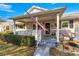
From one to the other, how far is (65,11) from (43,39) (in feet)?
2.80

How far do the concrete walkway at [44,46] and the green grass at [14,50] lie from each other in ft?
0.48

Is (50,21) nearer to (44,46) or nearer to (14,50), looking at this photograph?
(44,46)

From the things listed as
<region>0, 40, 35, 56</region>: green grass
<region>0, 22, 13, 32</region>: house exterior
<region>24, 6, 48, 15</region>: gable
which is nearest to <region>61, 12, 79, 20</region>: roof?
<region>24, 6, 48, 15</region>: gable

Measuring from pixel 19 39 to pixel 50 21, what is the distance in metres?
0.87

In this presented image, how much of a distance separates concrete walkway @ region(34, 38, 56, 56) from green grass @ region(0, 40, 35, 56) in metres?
0.15

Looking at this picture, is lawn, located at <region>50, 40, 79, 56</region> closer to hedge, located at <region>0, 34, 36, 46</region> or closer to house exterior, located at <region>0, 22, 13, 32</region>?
hedge, located at <region>0, 34, 36, 46</region>

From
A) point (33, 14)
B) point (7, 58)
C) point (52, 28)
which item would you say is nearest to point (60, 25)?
point (52, 28)

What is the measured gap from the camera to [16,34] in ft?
22.9

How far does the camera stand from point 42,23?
6848mm

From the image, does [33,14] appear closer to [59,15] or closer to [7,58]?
[59,15]

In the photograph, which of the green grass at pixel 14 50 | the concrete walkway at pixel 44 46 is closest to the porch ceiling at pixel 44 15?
the concrete walkway at pixel 44 46

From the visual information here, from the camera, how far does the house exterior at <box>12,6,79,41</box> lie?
22.3ft

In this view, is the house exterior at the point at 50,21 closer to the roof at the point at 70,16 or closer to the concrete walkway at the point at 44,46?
the roof at the point at 70,16

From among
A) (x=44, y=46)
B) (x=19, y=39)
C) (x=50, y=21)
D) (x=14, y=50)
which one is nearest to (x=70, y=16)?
(x=50, y=21)
